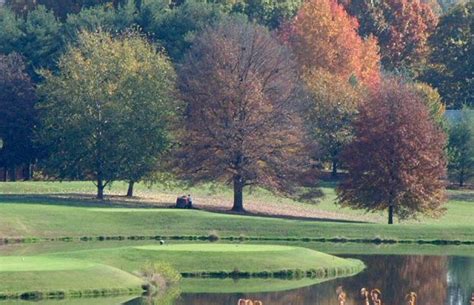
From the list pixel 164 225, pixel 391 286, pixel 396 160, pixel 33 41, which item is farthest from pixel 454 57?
pixel 391 286

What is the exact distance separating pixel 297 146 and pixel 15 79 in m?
19.5

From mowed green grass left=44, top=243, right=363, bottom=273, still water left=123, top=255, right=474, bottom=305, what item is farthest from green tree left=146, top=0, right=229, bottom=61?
mowed green grass left=44, top=243, right=363, bottom=273

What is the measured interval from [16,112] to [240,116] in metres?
16.1

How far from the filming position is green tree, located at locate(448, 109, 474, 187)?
297 ft

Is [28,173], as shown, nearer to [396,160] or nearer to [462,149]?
[462,149]

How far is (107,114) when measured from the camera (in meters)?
73.4

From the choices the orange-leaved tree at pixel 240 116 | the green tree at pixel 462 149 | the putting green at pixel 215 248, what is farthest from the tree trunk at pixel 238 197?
the green tree at pixel 462 149

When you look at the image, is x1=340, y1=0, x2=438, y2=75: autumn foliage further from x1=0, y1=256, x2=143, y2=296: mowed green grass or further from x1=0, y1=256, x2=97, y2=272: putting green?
x1=0, y1=256, x2=143, y2=296: mowed green grass

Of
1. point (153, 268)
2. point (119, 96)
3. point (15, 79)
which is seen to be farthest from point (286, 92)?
point (153, 268)

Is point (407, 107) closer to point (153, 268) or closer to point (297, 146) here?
point (297, 146)

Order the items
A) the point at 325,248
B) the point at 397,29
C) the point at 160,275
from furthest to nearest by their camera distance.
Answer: the point at 397,29, the point at 325,248, the point at 160,275

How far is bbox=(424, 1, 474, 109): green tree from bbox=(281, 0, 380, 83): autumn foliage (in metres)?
11.0

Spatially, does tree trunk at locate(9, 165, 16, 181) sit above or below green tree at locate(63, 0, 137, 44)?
below

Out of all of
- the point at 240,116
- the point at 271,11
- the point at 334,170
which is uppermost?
the point at 271,11
